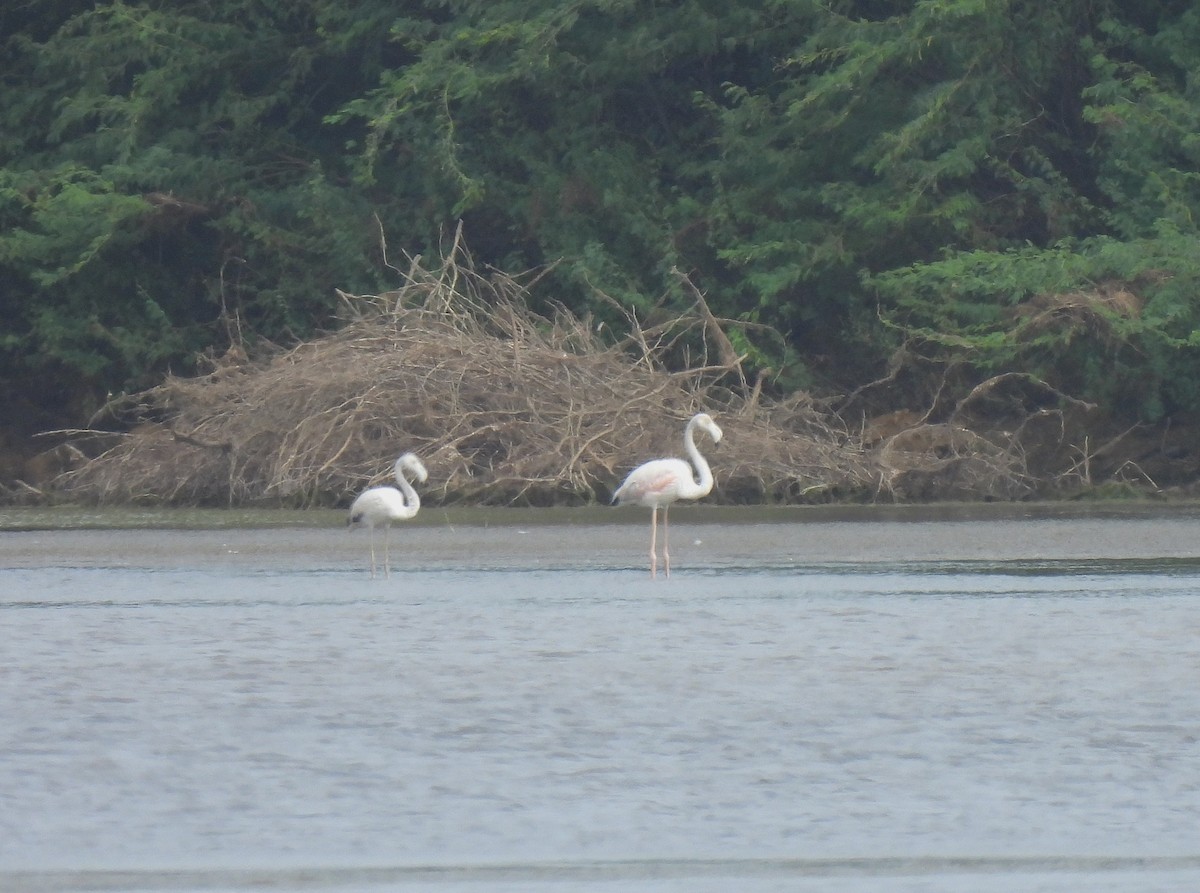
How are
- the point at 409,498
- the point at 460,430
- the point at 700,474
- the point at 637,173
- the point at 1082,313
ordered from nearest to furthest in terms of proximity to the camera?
the point at 409,498 < the point at 700,474 < the point at 460,430 < the point at 1082,313 < the point at 637,173

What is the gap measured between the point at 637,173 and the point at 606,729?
20215 mm

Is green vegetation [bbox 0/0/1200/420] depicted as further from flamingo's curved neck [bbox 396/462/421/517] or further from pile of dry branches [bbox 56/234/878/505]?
flamingo's curved neck [bbox 396/462/421/517]

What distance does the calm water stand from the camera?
5.80m

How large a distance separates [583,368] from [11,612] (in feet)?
35.9

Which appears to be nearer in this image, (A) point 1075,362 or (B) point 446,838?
(B) point 446,838

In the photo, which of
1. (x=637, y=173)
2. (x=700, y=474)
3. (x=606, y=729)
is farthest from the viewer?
(x=637, y=173)

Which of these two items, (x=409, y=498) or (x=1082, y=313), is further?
(x=1082, y=313)

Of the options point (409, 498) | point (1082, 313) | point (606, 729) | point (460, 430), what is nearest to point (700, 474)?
point (409, 498)

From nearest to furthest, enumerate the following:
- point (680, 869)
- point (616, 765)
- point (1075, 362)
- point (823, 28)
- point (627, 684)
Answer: point (680, 869)
point (616, 765)
point (627, 684)
point (1075, 362)
point (823, 28)

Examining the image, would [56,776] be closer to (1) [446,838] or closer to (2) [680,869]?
(1) [446,838]

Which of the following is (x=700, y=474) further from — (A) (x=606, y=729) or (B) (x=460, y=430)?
(A) (x=606, y=729)

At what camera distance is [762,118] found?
86.3 feet

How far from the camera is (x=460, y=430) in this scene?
21.9 metres

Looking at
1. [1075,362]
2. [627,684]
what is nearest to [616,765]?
[627,684]
